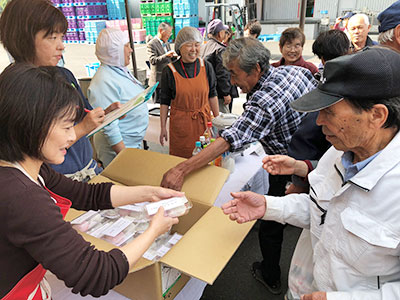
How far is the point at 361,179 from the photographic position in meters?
0.84

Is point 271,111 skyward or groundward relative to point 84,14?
groundward

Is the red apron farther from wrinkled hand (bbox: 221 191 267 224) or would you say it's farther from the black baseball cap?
the black baseball cap

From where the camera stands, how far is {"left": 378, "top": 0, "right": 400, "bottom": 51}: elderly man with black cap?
196cm

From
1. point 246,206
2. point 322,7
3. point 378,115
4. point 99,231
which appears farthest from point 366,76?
point 322,7

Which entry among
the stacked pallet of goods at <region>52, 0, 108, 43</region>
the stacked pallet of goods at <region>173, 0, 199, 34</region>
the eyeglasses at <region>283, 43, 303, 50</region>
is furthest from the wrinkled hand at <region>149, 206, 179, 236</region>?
the stacked pallet of goods at <region>52, 0, 108, 43</region>

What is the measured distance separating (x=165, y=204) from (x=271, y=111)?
32.9 inches

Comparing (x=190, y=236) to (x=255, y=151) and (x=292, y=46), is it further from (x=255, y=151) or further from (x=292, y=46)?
(x=292, y=46)

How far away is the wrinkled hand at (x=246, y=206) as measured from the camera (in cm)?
120

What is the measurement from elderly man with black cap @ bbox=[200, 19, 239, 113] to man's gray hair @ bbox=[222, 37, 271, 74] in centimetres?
195

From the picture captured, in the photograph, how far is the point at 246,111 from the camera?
5.49 feet

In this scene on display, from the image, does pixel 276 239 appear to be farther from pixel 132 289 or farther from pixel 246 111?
pixel 132 289

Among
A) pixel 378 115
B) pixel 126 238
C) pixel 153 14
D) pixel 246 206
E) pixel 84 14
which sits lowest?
pixel 126 238

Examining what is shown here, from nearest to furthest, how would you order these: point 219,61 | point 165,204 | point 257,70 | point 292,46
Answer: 1. point 165,204
2. point 257,70
3. point 292,46
4. point 219,61

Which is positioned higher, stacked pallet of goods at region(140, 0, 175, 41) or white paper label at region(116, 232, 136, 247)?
stacked pallet of goods at region(140, 0, 175, 41)
